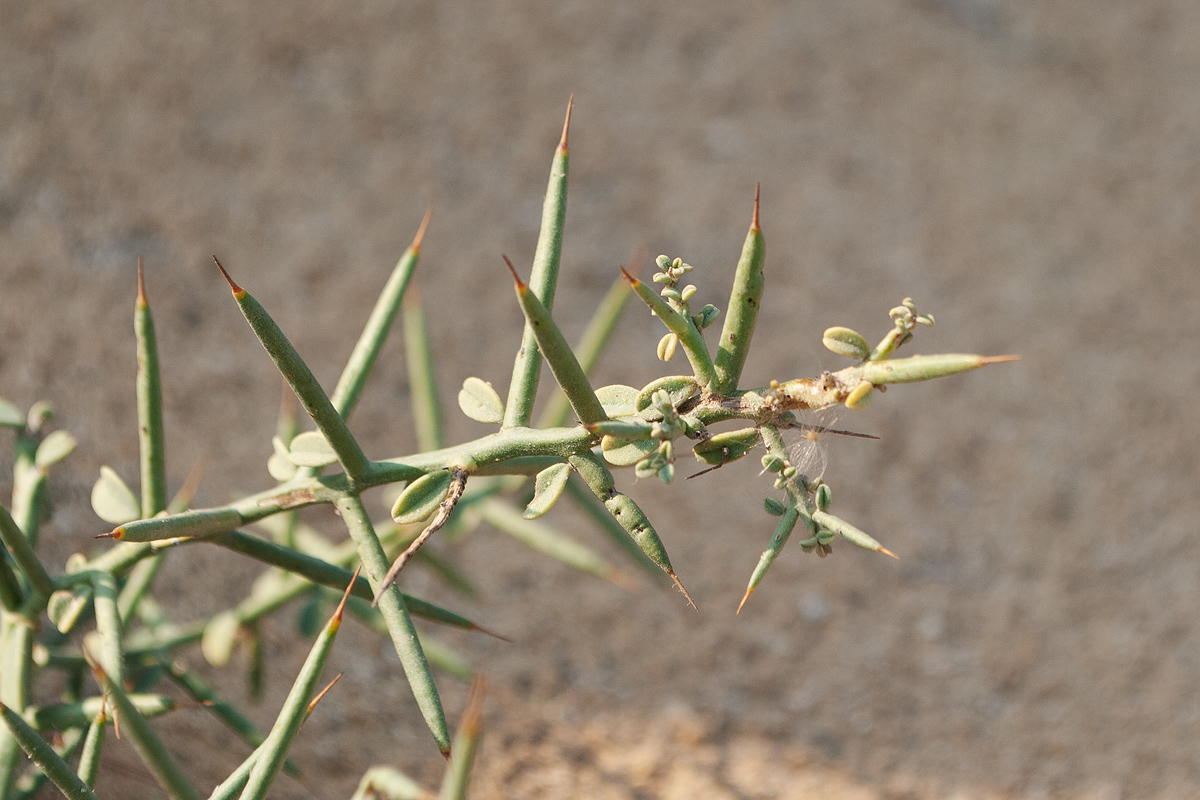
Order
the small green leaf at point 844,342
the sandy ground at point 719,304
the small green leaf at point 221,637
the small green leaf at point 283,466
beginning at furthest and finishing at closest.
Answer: the sandy ground at point 719,304
the small green leaf at point 221,637
the small green leaf at point 283,466
the small green leaf at point 844,342

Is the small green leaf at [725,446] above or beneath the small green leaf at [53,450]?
beneath

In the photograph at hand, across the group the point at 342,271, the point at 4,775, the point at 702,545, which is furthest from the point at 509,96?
the point at 4,775

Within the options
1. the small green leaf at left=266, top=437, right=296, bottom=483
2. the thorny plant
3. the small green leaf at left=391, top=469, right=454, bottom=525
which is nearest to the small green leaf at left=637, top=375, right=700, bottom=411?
the thorny plant

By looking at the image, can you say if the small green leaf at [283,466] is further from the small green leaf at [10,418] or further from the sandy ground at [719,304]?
the sandy ground at [719,304]

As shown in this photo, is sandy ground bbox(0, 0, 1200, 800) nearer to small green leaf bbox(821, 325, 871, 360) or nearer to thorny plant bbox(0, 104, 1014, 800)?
thorny plant bbox(0, 104, 1014, 800)

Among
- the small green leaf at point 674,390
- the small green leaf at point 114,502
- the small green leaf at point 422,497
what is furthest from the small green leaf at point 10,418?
the small green leaf at point 674,390

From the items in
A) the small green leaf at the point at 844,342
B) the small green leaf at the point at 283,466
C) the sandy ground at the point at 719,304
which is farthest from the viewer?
the sandy ground at the point at 719,304
